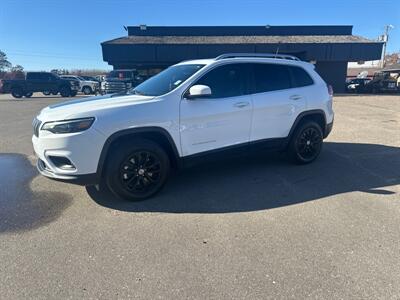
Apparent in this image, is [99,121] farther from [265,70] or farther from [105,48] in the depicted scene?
[105,48]

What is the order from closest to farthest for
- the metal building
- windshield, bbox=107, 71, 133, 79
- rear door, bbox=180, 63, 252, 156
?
rear door, bbox=180, 63, 252, 156
windshield, bbox=107, 71, 133, 79
the metal building

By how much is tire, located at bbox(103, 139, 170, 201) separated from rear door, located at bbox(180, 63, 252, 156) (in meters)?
0.42

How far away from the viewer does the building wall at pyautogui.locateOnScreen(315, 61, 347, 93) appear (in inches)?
1231

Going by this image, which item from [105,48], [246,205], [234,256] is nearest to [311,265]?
[234,256]

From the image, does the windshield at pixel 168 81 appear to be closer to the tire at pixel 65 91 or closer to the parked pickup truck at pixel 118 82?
the parked pickup truck at pixel 118 82

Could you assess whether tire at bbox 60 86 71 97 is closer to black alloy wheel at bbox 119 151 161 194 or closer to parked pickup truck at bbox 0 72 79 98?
parked pickup truck at bbox 0 72 79 98

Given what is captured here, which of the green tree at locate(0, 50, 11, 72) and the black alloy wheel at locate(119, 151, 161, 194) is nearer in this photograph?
the black alloy wheel at locate(119, 151, 161, 194)

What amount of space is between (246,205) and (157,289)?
1.86m

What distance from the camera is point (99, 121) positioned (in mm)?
3674

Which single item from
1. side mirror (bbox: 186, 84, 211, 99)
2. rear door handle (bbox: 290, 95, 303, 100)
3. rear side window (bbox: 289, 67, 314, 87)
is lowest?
rear door handle (bbox: 290, 95, 303, 100)

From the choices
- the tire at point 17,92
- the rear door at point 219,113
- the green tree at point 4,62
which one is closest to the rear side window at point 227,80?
the rear door at point 219,113

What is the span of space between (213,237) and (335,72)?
32.9 m

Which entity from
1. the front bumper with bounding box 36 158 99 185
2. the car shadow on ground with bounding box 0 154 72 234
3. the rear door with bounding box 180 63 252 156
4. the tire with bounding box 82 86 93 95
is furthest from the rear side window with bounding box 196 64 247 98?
the tire with bounding box 82 86 93 95

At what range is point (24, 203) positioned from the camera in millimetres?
4152
